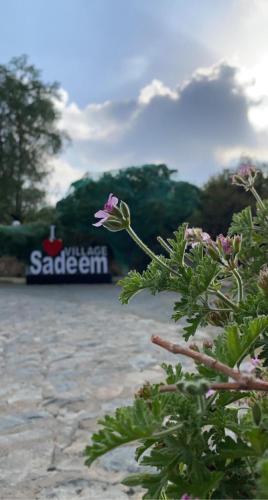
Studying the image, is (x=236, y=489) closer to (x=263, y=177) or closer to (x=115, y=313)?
(x=115, y=313)

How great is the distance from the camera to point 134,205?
508 inches

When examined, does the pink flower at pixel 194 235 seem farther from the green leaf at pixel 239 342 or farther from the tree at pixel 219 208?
the tree at pixel 219 208

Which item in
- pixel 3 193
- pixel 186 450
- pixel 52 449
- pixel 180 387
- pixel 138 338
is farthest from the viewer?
pixel 3 193

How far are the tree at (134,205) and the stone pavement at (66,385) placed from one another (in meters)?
4.51

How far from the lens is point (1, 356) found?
4945 mm

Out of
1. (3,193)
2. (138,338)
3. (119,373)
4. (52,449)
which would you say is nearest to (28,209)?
(3,193)

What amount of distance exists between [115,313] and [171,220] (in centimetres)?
542

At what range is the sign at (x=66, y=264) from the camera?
12.6 m

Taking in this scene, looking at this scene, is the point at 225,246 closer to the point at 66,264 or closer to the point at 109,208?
the point at 109,208

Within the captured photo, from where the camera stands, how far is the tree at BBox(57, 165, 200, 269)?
12781mm

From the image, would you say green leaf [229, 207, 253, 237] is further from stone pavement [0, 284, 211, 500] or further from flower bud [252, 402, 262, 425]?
stone pavement [0, 284, 211, 500]

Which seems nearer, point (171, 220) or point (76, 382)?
point (76, 382)

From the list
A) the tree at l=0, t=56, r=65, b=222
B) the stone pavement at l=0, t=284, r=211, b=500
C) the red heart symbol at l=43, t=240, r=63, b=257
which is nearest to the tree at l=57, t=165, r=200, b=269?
the red heart symbol at l=43, t=240, r=63, b=257

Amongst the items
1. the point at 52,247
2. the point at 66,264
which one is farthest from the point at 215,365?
the point at 52,247
